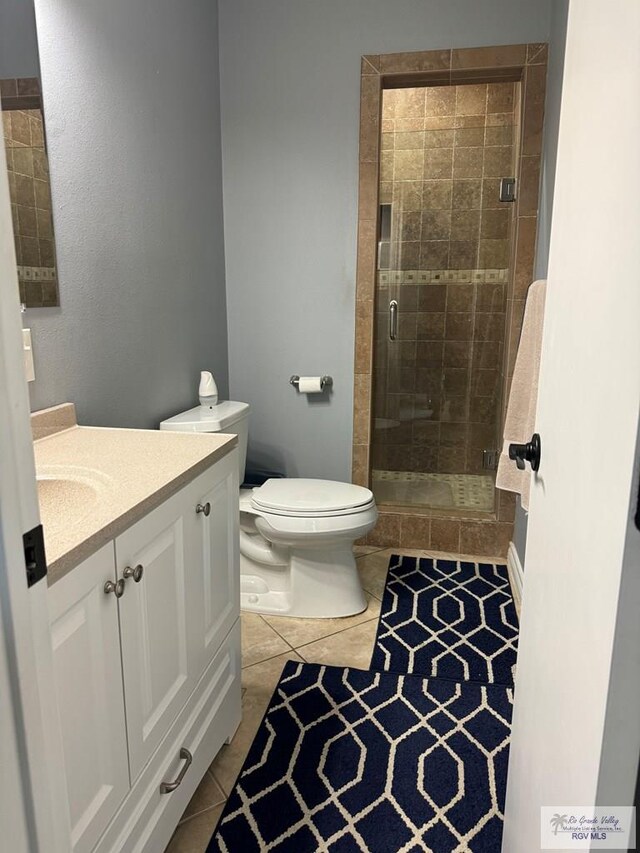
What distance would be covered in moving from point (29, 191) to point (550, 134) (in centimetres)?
186

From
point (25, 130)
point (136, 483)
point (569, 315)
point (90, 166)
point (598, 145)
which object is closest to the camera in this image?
point (598, 145)

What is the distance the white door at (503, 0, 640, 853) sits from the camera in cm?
59

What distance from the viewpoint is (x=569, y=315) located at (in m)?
0.87

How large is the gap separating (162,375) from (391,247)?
5.39 ft

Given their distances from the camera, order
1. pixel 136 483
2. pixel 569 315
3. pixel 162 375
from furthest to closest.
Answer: pixel 162 375 → pixel 136 483 → pixel 569 315

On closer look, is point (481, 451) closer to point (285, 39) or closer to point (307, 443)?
point (307, 443)

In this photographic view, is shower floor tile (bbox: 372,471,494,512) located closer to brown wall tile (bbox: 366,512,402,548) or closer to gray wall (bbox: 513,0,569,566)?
brown wall tile (bbox: 366,512,402,548)

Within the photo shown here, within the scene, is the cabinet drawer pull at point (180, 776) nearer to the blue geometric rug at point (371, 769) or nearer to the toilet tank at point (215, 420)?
the blue geometric rug at point (371, 769)

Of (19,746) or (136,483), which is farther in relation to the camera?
(136,483)

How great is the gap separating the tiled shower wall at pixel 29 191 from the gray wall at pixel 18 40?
0.03 metres

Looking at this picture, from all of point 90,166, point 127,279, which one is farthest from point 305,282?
point 90,166

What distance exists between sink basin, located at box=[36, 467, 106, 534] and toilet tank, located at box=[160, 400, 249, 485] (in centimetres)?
84

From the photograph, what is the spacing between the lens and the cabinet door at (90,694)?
2.85ft
